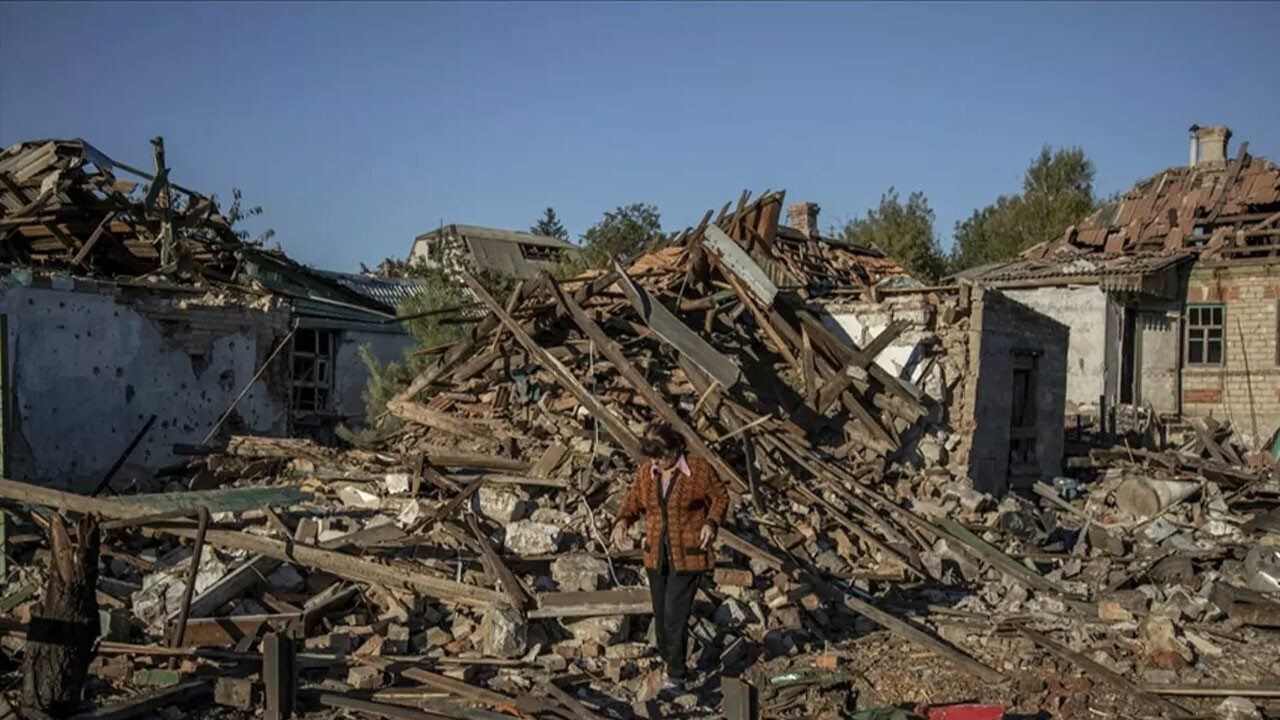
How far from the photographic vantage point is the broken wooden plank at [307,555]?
838 centimetres

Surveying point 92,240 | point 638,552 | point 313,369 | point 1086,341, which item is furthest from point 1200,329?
point 92,240

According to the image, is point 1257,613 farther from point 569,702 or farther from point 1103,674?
point 569,702

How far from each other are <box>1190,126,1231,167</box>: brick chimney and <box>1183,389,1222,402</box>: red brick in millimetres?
6443

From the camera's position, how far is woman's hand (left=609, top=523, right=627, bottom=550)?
331 inches

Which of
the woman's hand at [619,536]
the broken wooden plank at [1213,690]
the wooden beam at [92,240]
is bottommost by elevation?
the broken wooden plank at [1213,690]

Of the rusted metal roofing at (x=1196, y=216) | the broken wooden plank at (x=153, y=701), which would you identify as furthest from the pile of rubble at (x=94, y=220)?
the rusted metal roofing at (x=1196, y=216)

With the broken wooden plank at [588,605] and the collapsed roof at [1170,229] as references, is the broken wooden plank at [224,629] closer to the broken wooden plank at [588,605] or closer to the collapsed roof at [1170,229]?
the broken wooden plank at [588,605]

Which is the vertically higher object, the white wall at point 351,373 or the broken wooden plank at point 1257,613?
the white wall at point 351,373

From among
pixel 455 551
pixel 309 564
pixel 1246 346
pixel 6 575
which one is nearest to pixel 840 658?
pixel 455 551

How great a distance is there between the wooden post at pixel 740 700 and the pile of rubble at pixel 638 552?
10 cm

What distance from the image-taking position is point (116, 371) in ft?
46.4

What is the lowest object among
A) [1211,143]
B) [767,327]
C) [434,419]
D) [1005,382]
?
[434,419]

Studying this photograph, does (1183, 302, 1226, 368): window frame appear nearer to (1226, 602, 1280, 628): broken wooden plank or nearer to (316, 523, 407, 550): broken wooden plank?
(1226, 602, 1280, 628): broken wooden plank

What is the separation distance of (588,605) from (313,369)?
1278 cm
